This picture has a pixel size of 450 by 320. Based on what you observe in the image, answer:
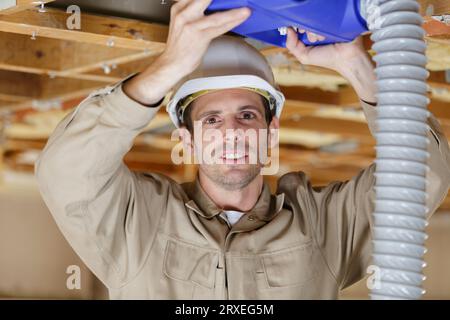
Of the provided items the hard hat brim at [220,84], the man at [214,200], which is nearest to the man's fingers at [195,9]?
the man at [214,200]

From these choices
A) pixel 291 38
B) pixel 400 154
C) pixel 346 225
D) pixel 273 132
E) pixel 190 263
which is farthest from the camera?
pixel 273 132

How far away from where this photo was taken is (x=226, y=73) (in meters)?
2.41

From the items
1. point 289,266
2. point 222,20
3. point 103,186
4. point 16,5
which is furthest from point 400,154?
point 16,5

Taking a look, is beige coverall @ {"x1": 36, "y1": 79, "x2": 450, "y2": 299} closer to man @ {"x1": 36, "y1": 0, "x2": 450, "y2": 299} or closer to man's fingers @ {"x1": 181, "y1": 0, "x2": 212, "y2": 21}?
man @ {"x1": 36, "y1": 0, "x2": 450, "y2": 299}

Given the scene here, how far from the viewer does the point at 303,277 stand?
2396 millimetres

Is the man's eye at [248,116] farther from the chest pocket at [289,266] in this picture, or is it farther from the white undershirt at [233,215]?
the chest pocket at [289,266]

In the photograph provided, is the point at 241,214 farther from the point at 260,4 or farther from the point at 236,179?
the point at 260,4

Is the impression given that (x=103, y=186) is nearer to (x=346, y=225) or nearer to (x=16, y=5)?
(x=16, y=5)

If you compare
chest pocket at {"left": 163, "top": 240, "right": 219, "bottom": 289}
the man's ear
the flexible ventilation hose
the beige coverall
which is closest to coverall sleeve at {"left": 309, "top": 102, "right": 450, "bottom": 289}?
the beige coverall

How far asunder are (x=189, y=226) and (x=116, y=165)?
304 millimetres

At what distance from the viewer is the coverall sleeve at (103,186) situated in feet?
6.84

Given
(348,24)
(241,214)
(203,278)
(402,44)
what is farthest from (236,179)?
(402,44)

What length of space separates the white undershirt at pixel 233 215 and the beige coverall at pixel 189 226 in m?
0.04
